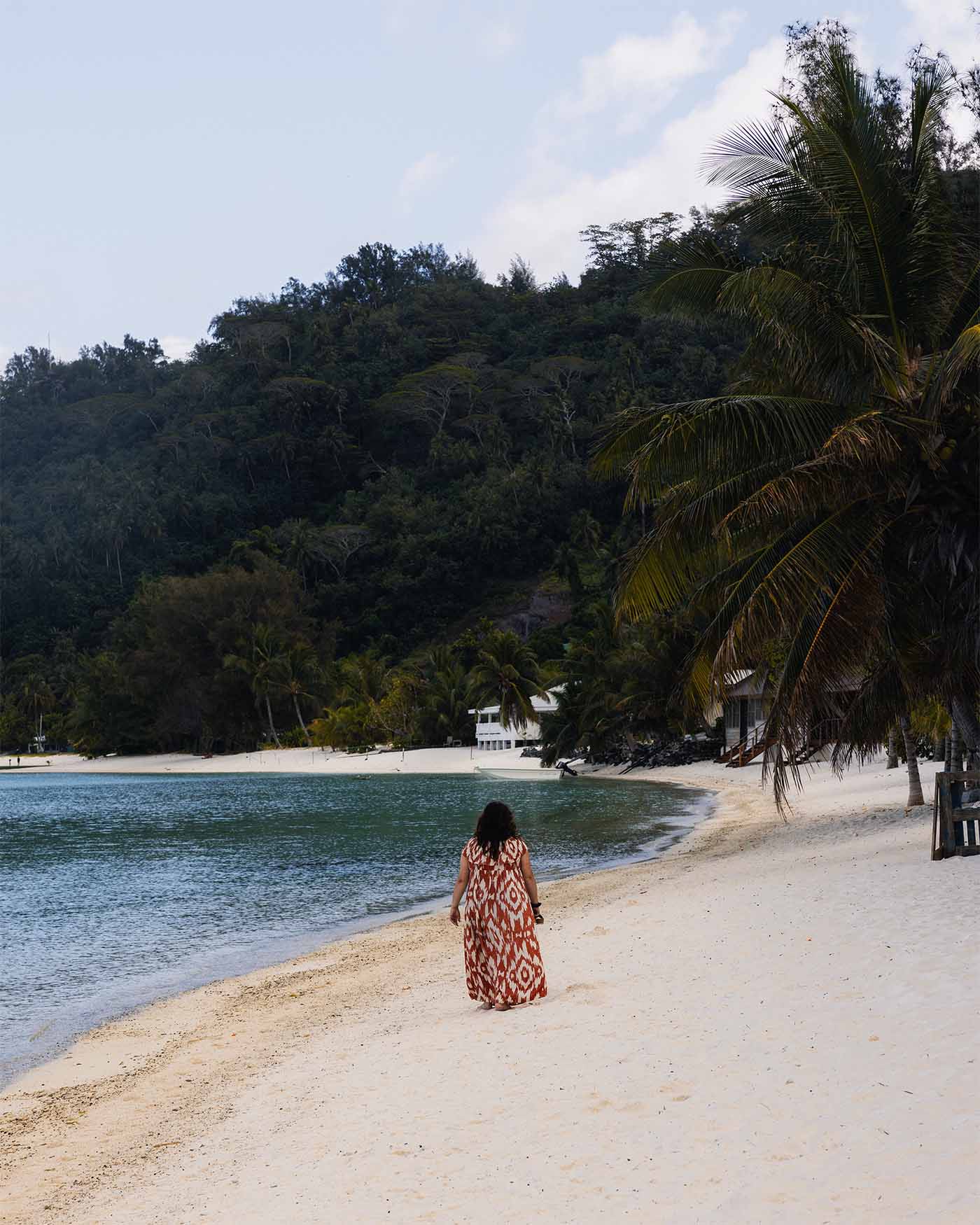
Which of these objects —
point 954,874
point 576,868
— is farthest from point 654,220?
point 954,874

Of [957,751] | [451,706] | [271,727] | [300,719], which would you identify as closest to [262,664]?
[271,727]

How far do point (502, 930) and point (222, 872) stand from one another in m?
16.5

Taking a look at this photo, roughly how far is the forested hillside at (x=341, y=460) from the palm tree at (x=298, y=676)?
563 cm

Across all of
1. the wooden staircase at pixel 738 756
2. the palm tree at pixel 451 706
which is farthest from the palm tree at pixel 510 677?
the wooden staircase at pixel 738 756

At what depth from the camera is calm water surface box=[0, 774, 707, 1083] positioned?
42.7 feet

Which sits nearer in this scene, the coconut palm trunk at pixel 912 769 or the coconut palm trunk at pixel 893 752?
the coconut palm trunk at pixel 912 769

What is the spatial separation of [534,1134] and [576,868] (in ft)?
48.2

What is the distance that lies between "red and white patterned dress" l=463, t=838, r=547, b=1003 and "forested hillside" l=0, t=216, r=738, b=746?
7345cm

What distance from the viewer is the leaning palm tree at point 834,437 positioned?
12227 mm

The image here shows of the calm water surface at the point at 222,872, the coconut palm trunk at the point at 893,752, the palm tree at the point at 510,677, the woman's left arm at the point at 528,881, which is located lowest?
the calm water surface at the point at 222,872

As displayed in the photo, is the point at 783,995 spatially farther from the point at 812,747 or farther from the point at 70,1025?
the point at 812,747

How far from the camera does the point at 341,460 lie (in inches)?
4481

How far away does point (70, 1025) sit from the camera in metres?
10.6

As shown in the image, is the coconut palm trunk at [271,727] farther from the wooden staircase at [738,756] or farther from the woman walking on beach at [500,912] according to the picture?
the woman walking on beach at [500,912]
